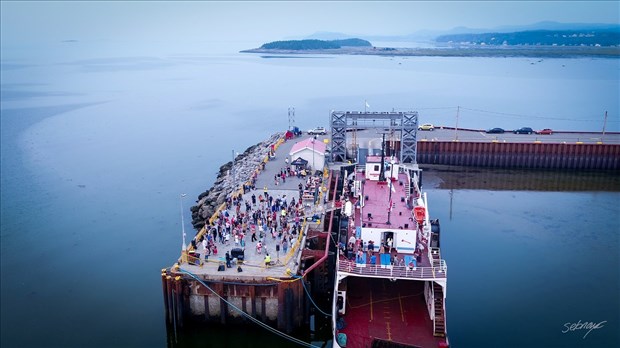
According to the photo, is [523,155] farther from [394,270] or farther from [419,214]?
[394,270]

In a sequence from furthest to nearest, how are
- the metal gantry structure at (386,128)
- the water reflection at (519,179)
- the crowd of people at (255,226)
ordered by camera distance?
the water reflection at (519,179), the metal gantry structure at (386,128), the crowd of people at (255,226)

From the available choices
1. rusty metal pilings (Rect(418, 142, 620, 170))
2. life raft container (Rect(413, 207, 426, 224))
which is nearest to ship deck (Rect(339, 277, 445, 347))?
life raft container (Rect(413, 207, 426, 224))

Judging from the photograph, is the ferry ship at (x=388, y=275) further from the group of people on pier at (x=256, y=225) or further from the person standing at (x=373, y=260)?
the group of people on pier at (x=256, y=225)

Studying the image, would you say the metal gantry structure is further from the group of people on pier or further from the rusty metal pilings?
the rusty metal pilings

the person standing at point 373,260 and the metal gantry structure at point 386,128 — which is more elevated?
the metal gantry structure at point 386,128

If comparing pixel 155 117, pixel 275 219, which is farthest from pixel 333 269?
pixel 155 117

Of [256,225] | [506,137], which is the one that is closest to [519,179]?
[506,137]

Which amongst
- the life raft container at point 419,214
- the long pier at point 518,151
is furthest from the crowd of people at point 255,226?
the long pier at point 518,151

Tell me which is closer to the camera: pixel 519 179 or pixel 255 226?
pixel 255 226
